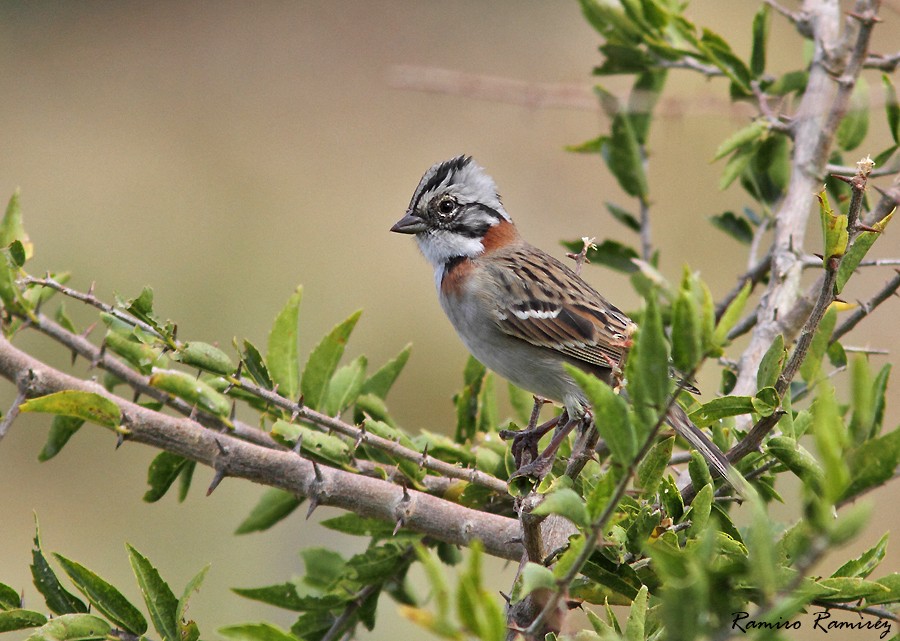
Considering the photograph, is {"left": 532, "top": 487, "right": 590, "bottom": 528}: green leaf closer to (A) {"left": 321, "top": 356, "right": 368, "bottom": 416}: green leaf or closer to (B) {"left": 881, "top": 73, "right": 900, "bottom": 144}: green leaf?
(A) {"left": 321, "top": 356, "right": 368, "bottom": 416}: green leaf

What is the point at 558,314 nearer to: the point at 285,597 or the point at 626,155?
the point at 626,155

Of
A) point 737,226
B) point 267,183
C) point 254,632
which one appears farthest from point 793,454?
point 267,183

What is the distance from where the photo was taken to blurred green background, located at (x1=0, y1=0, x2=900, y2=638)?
741cm

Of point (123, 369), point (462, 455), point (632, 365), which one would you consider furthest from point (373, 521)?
point (632, 365)

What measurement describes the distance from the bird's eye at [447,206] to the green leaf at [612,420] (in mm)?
2606

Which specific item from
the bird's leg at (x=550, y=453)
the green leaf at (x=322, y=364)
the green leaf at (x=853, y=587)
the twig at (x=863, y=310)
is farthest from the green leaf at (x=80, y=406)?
the twig at (x=863, y=310)

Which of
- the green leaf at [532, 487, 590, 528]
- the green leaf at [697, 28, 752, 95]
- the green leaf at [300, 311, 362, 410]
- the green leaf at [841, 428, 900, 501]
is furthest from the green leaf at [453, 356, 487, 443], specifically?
the green leaf at [841, 428, 900, 501]

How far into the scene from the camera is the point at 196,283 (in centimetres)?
872

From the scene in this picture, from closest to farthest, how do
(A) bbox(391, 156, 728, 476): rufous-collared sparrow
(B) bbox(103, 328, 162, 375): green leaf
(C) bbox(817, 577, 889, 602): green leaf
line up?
(C) bbox(817, 577, 889, 602): green leaf, (B) bbox(103, 328, 162, 375): green leaf, (A) bbox(391, 156, 728, 476): rufous-collared sparrow

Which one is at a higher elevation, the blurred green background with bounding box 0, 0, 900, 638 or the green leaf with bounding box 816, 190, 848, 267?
the blurred green background with bounding box 0, 0, 900, 638

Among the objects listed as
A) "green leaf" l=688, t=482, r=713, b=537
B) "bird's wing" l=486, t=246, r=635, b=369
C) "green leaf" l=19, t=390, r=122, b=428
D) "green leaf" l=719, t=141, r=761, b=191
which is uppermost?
"green leaf" l=719, t=141, r=761, b=191

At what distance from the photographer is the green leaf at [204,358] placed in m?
2.49

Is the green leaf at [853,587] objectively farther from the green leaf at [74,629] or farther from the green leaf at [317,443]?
the green leaf at [74,629]

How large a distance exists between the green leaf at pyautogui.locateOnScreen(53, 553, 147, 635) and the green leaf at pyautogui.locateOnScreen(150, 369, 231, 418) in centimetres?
46
